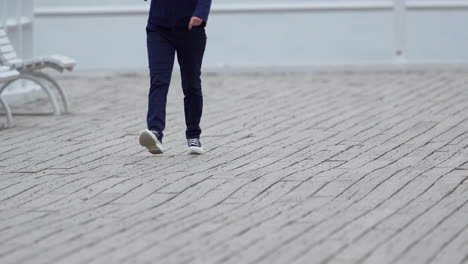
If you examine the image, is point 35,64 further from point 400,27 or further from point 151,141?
point 400,27

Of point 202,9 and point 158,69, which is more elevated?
point 202,9

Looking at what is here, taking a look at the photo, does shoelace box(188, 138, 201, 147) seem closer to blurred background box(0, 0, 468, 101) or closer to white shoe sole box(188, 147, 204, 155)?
white shoe sole box(188, 147, 204, 155)

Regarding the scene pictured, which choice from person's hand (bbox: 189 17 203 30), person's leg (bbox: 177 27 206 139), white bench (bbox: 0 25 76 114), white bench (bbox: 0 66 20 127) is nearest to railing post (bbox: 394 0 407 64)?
white bench (bbox: 0 25 76 114)

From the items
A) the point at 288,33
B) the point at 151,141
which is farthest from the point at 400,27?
the point at 151,141

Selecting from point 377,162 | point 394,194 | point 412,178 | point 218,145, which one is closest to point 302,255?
point 394,194

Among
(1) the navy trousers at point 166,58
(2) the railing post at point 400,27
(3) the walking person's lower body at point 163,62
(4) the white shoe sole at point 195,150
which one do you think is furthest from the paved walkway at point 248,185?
(2) the railing post at point 400,27

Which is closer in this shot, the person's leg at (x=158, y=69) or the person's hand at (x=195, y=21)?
the person's hand at (x=195, y=21)

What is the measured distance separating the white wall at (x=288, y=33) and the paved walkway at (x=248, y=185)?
331 cm

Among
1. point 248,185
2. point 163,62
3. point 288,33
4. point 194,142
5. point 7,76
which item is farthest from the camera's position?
point 288,33

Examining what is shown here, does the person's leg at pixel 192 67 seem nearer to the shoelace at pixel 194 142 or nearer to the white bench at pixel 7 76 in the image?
the shoelace at pixel 194 142

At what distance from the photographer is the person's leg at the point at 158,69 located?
299 inches

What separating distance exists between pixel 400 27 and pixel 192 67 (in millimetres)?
7135

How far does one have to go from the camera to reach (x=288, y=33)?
574 inches

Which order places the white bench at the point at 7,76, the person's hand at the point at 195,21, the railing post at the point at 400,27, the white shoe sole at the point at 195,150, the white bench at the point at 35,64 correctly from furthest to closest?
1. the railing post at the point at 400,27
2. the white bench at the point at 35,64
3. the white bench at the point at 7,76
4. the white shoe sole at the point at 195,150
5. the person's hand at the point at 195,21
